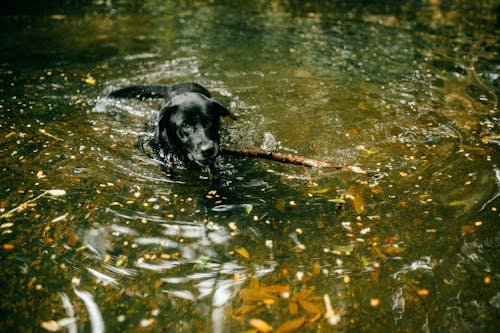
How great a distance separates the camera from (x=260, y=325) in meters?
3.10

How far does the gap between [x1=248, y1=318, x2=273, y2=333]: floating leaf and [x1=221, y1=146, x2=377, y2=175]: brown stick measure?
2.23 metres

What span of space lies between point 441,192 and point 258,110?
363 cm

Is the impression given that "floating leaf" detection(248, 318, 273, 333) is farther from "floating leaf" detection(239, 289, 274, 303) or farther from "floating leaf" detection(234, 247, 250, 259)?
"floating leaf" detection(234, 247, 250, 259)

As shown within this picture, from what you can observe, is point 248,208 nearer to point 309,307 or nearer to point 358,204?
point 358,204

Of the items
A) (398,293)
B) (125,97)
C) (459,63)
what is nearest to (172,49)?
(125,97)

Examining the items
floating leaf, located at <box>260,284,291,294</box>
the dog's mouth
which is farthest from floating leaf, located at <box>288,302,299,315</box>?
the dog's mouth

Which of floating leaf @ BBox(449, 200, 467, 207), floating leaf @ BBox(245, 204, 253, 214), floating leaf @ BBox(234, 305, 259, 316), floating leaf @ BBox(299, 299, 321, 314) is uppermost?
floating leaf @ BBox(449, 200, 467, 207)

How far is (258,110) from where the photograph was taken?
707 cm

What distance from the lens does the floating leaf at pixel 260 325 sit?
10.0 ft

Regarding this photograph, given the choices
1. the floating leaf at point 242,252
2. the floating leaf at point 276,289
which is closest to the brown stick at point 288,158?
the floating leaf at point 242,252

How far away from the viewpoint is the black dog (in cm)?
489

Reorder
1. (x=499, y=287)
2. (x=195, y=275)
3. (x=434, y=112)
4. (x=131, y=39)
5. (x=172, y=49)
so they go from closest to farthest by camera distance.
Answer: (x=499, y=287)
(x=195, y=275)
(x=434, y=112)
(x=172, y=49)
(x=131, y=39)

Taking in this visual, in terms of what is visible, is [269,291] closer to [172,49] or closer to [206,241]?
[206,241]

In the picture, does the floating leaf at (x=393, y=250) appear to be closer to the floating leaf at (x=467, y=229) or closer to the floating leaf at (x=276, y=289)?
the floating leaf at (x=467, y=229)
